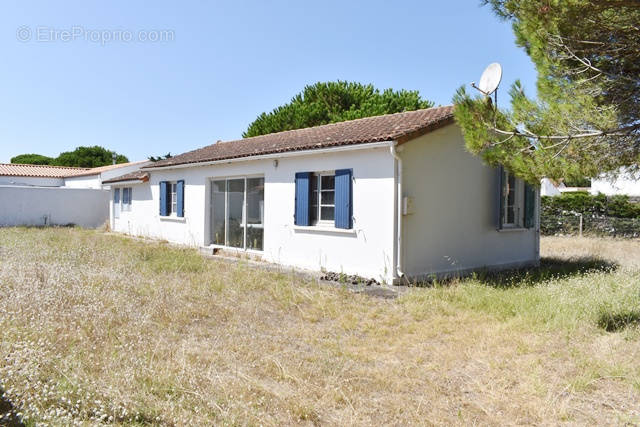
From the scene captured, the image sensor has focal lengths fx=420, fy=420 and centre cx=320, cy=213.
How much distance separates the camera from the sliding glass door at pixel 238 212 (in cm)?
1230

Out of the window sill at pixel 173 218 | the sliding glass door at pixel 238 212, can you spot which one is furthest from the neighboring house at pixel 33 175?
the sliding glass door at pixel 238 212

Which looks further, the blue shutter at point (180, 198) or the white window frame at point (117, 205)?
the white window frame at point (117, 205)

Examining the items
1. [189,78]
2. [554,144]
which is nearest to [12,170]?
[189,78]

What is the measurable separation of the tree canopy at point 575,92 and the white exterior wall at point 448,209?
2765 millimetres

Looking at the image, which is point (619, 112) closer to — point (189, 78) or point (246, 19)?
point (246, 19)

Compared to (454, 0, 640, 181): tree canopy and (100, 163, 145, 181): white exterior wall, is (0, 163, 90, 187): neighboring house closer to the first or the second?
(100, 163, 145, 181): white exterior wall

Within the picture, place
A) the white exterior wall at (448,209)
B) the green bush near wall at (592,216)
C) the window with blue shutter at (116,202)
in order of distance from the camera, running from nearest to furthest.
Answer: the white exterior wall at (448,209) < the green bush near wall at (592,216) < the window with blue shutter at (116,202)

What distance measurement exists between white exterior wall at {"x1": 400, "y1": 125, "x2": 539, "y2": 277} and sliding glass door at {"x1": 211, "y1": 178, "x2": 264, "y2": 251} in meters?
4.77

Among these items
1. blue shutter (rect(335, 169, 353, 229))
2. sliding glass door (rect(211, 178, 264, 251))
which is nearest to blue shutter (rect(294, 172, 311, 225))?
blue shutter (rect(335, 169, 353, 229))

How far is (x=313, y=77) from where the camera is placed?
29141 millimetres

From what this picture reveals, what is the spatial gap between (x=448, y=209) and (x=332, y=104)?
64.9 feet

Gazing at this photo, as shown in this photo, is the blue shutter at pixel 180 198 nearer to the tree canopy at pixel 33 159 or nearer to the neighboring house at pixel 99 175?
the neighboring house at pixel 99 175

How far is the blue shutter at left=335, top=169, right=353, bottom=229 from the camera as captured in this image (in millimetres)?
9422

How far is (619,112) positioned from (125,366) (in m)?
6.97
